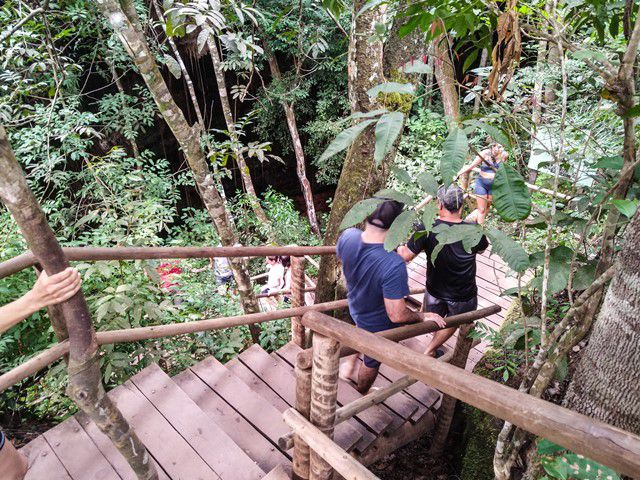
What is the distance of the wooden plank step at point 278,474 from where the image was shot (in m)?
2.09

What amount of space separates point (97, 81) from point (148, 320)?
801cm

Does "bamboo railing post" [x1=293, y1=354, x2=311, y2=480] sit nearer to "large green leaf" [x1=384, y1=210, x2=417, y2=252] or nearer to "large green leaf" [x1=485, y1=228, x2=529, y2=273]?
"large green leaf" [x1=384, y1=210, x2=417, y2=252]

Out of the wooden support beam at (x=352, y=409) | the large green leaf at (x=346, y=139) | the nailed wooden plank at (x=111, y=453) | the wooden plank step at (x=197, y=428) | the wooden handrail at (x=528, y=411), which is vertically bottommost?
the wooden plank step at (x=197, y=428)

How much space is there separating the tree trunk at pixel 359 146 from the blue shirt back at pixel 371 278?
1.10m

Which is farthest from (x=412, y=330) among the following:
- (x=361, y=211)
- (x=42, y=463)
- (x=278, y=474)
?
(x=42, y=463)

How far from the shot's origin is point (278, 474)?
82.9 inches

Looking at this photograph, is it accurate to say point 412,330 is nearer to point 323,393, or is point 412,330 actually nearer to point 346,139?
point 323,393

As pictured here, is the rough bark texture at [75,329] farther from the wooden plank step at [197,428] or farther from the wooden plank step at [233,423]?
the wooden plank step at [233,423]

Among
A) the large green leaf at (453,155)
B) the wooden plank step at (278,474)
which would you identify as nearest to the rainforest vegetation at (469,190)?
the large green leaf at (453,155)

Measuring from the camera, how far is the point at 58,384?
266 cm

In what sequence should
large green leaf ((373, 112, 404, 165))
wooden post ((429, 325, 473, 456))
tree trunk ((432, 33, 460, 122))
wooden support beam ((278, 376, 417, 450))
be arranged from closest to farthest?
large green leaf ((373, 112, 404, 165)), tree trunk ((432, 33, 460, 122)), wooden support beam ((278, 376, 417, 450)), wooden post ((429, 325, 473, 456))

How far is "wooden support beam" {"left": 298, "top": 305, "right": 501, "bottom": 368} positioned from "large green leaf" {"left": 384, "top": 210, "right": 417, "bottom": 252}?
1.43ft

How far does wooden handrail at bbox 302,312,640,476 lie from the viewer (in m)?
0.93

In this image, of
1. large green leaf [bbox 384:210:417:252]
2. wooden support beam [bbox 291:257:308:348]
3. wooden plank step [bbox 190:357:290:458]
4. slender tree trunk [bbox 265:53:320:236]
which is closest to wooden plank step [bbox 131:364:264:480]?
wooden plank step [bbox 190:357:290:458]
